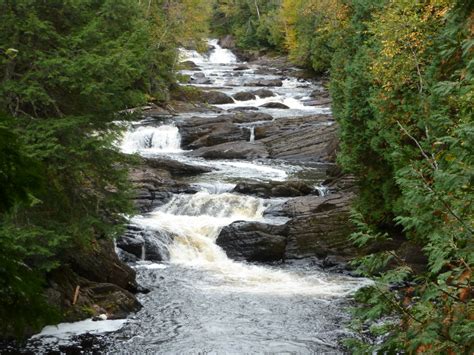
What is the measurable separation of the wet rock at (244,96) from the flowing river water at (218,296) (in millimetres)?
17157

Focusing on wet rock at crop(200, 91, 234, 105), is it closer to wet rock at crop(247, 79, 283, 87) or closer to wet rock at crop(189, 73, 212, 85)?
wet rock at crop(247, 79, 283, 87)

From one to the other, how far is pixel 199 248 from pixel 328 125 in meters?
14.3

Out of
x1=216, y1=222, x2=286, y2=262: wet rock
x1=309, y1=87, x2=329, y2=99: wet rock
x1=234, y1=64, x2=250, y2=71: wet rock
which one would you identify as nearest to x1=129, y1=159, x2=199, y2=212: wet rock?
x1=216, y1=222, x2=286, y2=262: wet rock

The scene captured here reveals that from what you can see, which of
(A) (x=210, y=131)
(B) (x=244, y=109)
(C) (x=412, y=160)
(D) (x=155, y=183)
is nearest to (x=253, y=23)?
(B) (x=244, y=109)

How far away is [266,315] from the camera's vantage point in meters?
13.2

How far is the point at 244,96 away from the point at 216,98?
7.32 ft

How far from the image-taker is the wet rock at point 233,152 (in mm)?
27938

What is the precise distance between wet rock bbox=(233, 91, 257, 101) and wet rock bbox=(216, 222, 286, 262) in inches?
931

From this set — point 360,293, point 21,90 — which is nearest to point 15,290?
point 360,293

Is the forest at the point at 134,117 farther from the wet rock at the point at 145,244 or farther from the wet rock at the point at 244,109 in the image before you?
the wet rock at the point at 244,109

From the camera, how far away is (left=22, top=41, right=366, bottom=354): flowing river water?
1180cm

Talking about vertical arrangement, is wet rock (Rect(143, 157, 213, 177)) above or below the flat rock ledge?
above

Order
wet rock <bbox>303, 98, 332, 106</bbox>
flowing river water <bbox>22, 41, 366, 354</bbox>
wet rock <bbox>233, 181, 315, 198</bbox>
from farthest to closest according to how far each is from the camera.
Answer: wet rock <bbox>303, 98, 332, 106</bbox>, wet rock <bbox>233, 181, 315, 198</bbox>, flowing river water <bbox>22, 41, 366, 354</bbox>

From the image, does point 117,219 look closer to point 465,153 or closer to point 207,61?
point 465,153
